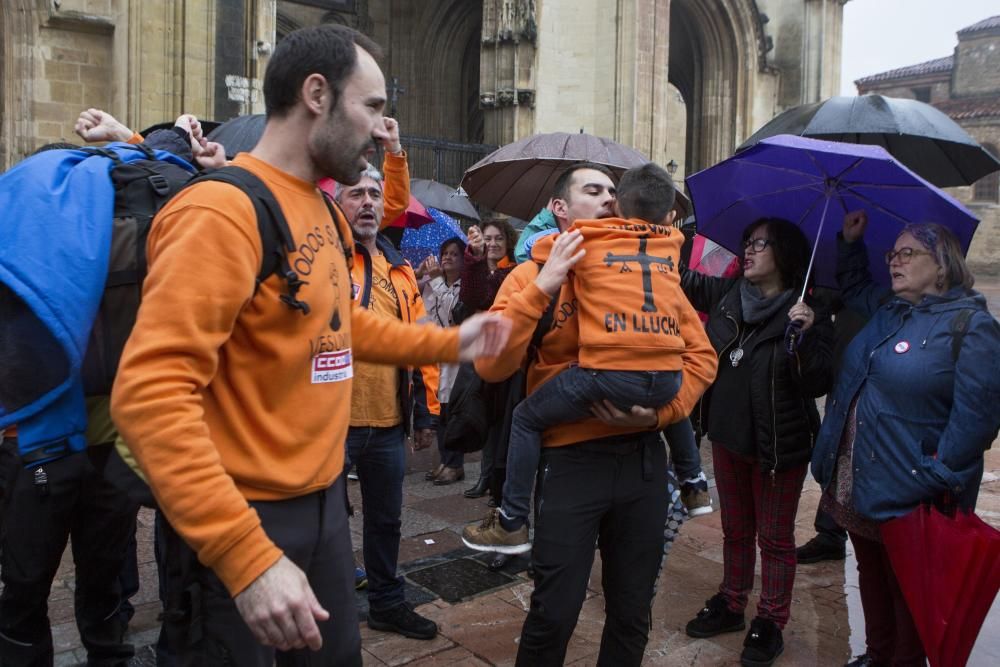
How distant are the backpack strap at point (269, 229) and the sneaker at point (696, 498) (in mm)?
2005

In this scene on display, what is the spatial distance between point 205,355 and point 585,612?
122 inches

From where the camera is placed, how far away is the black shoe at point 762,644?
147 inches

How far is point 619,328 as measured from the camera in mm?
2713

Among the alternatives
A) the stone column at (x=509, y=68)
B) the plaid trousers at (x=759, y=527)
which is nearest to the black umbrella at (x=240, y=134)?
the plaid trousers at (x=759, y=527)

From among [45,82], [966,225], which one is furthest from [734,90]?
[966,225]

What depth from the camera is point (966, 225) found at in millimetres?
3646

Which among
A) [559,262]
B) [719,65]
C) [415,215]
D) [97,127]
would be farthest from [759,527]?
[719,65]

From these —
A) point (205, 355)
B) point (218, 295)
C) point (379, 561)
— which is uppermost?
point (218, 295)

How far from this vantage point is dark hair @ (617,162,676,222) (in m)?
2.92

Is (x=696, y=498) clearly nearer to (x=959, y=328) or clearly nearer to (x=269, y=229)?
(x=959, y=328)

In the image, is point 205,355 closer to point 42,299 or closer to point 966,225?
point 42,299

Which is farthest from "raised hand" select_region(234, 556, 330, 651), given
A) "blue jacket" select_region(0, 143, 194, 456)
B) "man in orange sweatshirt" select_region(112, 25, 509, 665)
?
"blue jacket" select_region(0, 143, 194, 456)

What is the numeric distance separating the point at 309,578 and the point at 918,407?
2581mm

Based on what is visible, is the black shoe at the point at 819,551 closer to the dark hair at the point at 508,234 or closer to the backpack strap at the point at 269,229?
the dark hair at the point at 508,234
